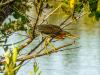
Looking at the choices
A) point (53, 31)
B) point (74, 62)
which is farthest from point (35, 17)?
point (74, 62)

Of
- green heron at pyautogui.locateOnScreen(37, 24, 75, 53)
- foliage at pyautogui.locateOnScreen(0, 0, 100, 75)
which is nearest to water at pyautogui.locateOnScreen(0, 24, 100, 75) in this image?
foliage at pyautogui.locateOnScreen(0, 0, 100, 75)

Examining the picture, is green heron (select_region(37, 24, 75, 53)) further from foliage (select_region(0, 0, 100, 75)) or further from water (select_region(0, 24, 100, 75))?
water (select_region(0, 24, 100, 75))

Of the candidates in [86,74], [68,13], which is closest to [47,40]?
[68,13]

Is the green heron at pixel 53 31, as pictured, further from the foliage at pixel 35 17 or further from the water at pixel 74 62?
the water at pixel 74 62

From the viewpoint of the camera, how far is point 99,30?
2422cm

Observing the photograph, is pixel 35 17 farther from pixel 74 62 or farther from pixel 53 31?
pixel 74 62

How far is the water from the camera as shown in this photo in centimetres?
1583

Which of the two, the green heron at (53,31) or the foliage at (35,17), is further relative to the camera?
the green heron at (53,31)

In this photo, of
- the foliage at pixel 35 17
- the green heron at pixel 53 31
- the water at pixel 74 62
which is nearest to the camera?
the foliage at pixel 35 17

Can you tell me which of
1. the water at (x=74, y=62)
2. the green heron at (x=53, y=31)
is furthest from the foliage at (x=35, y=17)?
the water at (x=74, y=62)

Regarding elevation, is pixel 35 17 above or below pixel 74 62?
above

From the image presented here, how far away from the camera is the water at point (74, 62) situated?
15828 mm

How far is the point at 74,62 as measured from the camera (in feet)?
57.3

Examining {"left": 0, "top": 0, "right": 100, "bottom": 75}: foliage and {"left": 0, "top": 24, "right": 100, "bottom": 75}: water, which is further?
{"left": 0, "top": 24, "right": 100, "bottom": 75}: water
